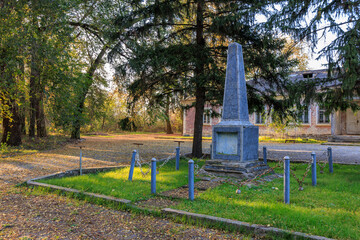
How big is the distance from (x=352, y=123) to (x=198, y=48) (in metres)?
19.1

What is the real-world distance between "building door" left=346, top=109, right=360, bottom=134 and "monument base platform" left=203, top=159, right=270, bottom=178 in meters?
19.4

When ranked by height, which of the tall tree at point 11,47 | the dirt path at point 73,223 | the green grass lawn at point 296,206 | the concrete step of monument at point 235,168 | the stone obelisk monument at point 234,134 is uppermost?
the tall tree at point 11,47

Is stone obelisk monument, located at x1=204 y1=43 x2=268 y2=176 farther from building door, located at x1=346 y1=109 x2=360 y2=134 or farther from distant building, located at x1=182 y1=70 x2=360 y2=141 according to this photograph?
building door, located at x1=346 y1=109 x2=360 y2=134

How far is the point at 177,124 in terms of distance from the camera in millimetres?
42500

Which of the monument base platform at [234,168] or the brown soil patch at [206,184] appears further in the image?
the monument base platform at [234,168]

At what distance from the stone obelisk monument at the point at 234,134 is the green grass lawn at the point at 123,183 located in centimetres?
124

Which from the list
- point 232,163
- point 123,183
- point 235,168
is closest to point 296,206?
point 235,168

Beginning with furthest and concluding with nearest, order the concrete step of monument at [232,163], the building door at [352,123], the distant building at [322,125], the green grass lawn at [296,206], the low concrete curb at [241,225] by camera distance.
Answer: the building door at [352,123]
the distant building at [322,125]
the concrete step of monument at [232,163]
the green grass lawn at [296,206]
the low concrete curb at [241,225]

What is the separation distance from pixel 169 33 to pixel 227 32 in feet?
11.2

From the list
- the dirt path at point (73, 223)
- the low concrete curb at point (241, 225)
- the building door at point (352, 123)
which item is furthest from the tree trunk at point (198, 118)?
the building door at point (352, 123)

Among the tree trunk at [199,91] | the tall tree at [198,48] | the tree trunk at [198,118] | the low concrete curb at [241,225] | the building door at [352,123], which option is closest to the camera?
the low concrete curb at [241,225]

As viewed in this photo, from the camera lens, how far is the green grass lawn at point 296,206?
410cm

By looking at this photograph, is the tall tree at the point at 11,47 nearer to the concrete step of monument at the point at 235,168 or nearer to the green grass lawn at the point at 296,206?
the concrete step of monument at the point at 235,168

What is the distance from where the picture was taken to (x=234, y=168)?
7805 millimetres
